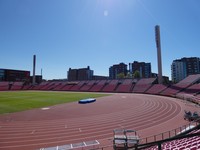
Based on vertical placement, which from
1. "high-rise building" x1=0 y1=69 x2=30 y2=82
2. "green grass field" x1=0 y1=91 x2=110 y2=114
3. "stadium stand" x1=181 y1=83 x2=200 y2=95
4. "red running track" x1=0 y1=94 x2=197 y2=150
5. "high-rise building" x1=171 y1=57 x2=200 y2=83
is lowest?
"red running track" x1=0 y1=94 x2=197 y2=150

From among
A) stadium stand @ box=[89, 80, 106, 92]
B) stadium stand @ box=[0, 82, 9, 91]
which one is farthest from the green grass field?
stadium stand @ box=[0, 82, 9, 91]

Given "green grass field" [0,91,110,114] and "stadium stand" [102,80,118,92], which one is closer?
"green grass field" [0,91,110,114]

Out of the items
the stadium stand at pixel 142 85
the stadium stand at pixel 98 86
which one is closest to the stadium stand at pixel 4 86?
the stadium stand at pixel 98 86

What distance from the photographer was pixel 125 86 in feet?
227

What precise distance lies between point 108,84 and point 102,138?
61.0 meters

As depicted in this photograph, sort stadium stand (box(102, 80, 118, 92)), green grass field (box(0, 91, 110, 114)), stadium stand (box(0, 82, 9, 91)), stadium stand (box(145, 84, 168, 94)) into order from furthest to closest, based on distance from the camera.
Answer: stadium stand (box(0, 82, 9, 91)) → stadium stand (box(102, 80, 118, 92)) → stadium stand (box(145, 84, 168, 94)) → green grass field (box(0, 91, 110, 114))

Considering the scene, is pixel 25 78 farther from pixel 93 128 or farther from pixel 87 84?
pixel 93 128

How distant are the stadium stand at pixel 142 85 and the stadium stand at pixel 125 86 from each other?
2.44 m

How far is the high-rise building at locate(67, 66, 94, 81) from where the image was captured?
15100 centimetres

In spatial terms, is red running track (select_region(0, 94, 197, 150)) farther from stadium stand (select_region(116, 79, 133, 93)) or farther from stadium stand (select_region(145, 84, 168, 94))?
stadium stand (select_region(116, 79, 133, 93))

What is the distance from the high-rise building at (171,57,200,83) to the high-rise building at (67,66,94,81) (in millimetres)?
71100

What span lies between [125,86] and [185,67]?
262ft

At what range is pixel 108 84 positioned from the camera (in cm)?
7631

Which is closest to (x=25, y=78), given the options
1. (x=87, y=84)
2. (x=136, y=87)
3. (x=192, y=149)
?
(x=87, y=84)
